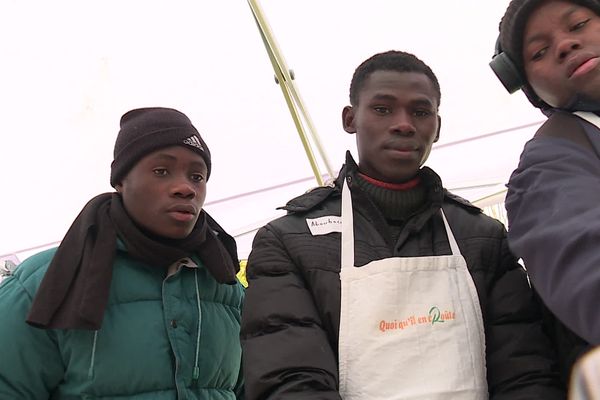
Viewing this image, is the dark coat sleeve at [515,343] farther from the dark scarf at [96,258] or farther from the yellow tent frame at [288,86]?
the yellow tent frame at [288,86]

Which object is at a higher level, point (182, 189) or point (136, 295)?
point (182, 189)

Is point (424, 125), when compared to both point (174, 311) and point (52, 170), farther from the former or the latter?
point (52, 170)

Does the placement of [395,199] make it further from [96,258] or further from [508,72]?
[96,258]

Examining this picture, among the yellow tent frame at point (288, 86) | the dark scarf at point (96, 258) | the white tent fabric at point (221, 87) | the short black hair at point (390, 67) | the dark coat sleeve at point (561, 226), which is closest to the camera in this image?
the dark coat sleeve at point (561, 226)

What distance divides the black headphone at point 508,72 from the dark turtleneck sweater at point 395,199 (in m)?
0.25

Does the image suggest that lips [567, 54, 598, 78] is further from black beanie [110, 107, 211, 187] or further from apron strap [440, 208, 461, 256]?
black beanie [110, 107, 211, 187]

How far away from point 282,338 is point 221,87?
202 centimetres

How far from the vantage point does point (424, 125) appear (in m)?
1.10

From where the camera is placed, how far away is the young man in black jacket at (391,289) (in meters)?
0.85

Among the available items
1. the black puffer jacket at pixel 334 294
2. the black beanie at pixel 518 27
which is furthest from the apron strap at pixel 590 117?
the black puffer jacket at pixel 334 294

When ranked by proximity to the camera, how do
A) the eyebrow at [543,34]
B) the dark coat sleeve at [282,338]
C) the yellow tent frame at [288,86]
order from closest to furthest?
the dark coat sleeve at [282,338] < the eyebrow at [543,34] < the yellow tent frame at [288,86]

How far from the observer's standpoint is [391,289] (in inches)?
36.5

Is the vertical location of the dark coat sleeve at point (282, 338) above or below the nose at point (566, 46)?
below

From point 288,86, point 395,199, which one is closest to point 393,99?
point 395,199
